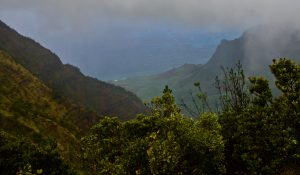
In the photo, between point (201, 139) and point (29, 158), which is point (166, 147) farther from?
point (29, 158)

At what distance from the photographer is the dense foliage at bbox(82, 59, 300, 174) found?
48.8m

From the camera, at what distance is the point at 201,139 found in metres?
49.5

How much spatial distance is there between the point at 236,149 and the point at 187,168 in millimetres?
7364

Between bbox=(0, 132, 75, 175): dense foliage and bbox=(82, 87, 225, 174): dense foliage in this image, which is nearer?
bbox=(82, 87, 225, 174): dense foliage

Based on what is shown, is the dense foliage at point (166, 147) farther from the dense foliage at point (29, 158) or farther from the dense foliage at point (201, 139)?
the dense foliage at point (29, 158)

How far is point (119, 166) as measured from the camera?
4859 cm

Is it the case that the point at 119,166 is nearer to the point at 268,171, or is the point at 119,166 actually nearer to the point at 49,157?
the point at 49,157

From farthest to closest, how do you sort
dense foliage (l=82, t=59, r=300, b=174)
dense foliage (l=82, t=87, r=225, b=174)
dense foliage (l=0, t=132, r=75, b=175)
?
dense foliage (l=0, t=132, r=75, b=175) → dense foliage (l=82, t=59, r=300, b=174) → dense foliage (l=82, t=87, r=225, b=174)

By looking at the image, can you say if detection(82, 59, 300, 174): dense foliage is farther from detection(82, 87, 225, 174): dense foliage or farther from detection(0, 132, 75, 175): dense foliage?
detection(0, 132, 75, 175): dense foliage

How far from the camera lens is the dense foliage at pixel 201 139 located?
48.8 metres

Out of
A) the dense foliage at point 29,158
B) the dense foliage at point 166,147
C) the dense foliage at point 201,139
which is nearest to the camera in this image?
the dense foliage at point 166,147

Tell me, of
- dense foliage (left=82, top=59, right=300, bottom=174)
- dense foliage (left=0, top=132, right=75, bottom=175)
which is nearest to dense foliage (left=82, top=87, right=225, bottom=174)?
dense foliage (left=82, top=59, right=300, bottom=174)

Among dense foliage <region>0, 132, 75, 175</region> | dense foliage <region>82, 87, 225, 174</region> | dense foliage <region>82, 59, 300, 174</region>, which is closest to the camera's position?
dense foliage <region>82, 87, 225, 174</region>

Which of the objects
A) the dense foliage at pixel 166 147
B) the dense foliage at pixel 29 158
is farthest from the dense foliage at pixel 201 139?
the dense foliage at pixel 29 158
